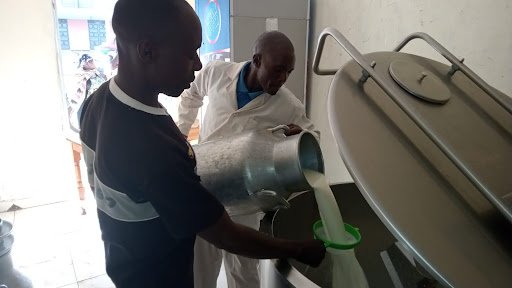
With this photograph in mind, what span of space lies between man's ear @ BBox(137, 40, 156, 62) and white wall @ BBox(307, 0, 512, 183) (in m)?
0.97

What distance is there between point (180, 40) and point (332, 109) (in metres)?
0.27

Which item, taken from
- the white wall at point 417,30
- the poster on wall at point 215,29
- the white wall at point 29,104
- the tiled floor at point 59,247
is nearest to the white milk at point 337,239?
the white wall at point 417,30

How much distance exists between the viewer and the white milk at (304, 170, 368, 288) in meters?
0.71

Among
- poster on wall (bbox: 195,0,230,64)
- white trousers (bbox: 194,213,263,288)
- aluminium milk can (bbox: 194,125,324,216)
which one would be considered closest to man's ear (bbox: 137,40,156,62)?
aluminium milk can (bbox: 194,125,324,216)

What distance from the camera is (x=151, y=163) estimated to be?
0.57 meters

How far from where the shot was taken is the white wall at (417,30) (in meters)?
1.05

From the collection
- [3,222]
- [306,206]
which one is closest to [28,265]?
[3,222]

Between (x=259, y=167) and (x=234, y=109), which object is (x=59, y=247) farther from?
(x=259, y=167)

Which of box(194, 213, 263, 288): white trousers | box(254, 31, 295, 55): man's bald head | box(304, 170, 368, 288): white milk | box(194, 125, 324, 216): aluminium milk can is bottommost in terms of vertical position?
box(194, 213, 263, 288): white trousers

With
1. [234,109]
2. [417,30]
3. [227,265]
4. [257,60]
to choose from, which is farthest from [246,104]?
[417,30]

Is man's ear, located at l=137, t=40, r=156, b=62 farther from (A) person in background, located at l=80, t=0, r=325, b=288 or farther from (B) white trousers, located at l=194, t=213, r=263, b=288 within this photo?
(B) white trousers, located at l=194, t=213, r=263, b=288

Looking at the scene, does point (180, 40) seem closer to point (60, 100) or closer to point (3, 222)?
point (3, 222)

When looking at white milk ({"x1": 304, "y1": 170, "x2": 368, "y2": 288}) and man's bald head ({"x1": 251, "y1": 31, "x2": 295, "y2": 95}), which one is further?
man's bald head ({"x1": 251, "y1": 31, "x2": 295, "y2": 95})

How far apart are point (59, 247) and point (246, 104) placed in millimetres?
1542
